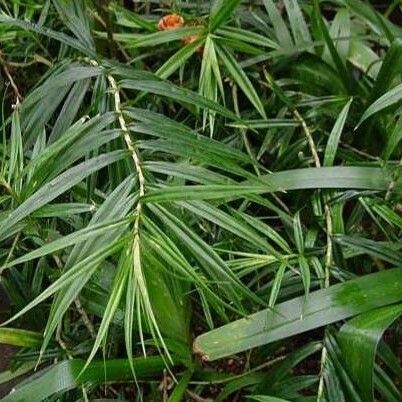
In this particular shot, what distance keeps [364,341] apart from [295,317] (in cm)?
10

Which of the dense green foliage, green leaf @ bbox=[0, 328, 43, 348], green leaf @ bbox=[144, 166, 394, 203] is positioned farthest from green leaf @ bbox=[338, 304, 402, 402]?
green leaf @ bbox=[0, 328, 43, 348]

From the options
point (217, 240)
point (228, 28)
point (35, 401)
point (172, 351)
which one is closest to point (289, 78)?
point (228, 28)

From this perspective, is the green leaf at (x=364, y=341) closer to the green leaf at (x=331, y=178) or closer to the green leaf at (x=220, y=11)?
the green leaf at (x=331, y=178)

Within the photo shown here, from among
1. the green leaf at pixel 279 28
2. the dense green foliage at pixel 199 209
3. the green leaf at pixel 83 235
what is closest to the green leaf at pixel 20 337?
the dense green foliage at pixel 199 209

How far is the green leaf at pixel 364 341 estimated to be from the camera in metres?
1.07

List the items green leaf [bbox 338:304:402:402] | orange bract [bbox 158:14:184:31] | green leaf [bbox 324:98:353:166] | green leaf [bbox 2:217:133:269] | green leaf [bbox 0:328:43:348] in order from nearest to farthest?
green leaf [bbox 2:217:133:269]
green leaf [bbox 338:304:402:402]
green leaf [bbox 0:328:43:348]
green leaf [bbox 324:98:353:166]
orange bract [bbox 158:14:184:31]

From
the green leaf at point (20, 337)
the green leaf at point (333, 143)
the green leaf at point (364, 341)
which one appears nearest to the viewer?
the green leaf at point (364, 341)

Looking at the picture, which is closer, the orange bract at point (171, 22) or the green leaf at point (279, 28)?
the orange bract at point (171, 22)

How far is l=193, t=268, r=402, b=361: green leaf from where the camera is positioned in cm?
112

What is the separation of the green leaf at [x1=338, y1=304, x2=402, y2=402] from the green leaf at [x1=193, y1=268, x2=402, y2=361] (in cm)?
2

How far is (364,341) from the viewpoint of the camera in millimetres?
1086

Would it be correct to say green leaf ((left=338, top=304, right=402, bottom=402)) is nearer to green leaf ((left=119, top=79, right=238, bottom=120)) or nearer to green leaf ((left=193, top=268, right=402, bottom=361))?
green leaf ((left=193, top=268, right=402, bottom=361))

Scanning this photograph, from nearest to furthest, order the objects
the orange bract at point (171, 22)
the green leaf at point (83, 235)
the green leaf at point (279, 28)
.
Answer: the green leaf at point (83, 235)
the orange bract at point (171, 22)
the green leaf at point (279, 28)

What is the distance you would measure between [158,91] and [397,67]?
0.48 meters
